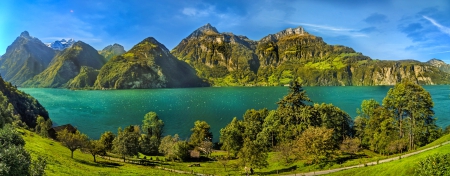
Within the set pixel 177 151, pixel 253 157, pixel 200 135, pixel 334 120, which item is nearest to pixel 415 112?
pixel 334 120

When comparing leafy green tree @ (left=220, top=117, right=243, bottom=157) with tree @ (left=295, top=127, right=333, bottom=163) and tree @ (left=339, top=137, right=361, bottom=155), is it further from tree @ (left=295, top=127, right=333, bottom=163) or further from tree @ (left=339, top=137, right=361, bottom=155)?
tree @ (left=339, top=137, right=361, bottom=155)

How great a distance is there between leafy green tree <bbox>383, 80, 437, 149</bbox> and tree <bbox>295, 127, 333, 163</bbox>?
1056 inches

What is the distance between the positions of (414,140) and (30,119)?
157m

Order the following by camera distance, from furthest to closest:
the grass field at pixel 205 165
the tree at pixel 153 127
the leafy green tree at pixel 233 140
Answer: the tree at pixel 153 127
the leafy green tree at pixel 233 140
the grass field at pixel 205 165

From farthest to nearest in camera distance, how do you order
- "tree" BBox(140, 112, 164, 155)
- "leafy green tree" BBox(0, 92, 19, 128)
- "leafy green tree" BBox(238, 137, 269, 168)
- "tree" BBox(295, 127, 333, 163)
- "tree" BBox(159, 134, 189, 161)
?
"tree" BBox(140, 112, 164, 155), "tree" BBox(159, 134, 189, 161), "tree" BBox(295, 127, 333, 163), "leafy green tree" BBox(0, 92, 19, 128), "leafy green tree" BBox(238, 137, 269, 168)

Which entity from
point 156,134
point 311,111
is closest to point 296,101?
point 311,111

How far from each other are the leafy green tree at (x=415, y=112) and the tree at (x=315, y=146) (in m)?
26.8

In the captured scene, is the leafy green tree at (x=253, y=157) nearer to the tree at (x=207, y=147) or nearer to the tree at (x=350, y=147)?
the tree at (x=207, y=147)

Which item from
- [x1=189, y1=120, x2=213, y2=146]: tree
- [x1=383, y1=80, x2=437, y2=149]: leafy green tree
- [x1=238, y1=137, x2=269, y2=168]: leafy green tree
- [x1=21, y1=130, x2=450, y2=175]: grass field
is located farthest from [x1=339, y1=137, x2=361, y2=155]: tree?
[x1=189, y1=120, x2=213, y2=146]: tree

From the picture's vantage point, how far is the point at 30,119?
130 m

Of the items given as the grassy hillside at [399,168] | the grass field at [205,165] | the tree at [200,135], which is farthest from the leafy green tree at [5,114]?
the grassy hillside at [399,168]

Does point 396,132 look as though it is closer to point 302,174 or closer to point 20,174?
point 302,174

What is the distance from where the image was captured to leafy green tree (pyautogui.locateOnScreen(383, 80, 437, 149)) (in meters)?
72.8

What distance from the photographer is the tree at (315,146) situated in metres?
62.3
